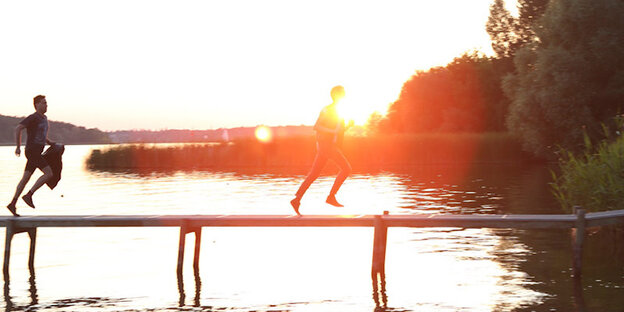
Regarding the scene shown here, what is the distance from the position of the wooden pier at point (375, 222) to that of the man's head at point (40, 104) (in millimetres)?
2284

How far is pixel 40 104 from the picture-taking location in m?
16.5

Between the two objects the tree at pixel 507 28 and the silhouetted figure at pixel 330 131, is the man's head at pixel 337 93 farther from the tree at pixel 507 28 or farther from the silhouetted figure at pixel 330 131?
the tree at pixel 507 28

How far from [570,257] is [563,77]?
3625 centimetres

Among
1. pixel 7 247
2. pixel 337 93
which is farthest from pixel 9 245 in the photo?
pixel 337 93

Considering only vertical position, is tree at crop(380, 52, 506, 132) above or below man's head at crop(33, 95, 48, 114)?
above

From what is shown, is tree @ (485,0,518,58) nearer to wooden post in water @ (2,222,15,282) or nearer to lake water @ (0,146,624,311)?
lake water @ (0,146,624,311)

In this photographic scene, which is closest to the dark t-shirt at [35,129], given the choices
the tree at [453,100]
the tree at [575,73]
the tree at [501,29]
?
the tree at [575,73]

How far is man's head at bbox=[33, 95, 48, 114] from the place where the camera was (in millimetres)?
16469

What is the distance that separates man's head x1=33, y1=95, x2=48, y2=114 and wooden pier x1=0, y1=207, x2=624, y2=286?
228cm

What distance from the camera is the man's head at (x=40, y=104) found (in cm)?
1647

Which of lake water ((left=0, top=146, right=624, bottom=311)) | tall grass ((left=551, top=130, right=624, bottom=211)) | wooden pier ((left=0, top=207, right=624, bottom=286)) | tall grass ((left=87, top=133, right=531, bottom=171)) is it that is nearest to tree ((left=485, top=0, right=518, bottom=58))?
tall grass ((left=87, top=133, right=531, bottom=171))

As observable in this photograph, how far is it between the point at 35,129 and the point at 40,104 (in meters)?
0.52

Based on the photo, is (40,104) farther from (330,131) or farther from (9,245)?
(330,131)

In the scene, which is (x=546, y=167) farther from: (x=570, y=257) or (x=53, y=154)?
(x=53, y=154)
